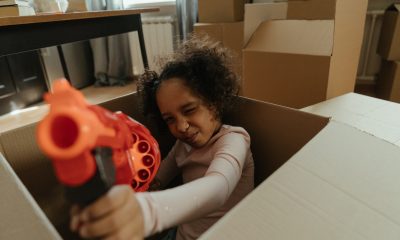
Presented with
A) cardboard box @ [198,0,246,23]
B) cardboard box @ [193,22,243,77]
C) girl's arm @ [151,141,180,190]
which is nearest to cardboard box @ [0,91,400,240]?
girl's arm @ [151,141,180,190]

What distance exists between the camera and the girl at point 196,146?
1.16ft

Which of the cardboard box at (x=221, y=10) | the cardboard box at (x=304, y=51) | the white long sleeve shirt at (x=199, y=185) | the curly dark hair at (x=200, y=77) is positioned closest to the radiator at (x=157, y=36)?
the cardboard box at (x=221, y=10)

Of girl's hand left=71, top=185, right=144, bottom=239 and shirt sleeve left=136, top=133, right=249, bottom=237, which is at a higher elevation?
girl's hand left=71, top=185, right=144, bottom=239

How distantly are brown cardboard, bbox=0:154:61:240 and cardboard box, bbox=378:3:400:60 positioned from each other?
68.9 inches

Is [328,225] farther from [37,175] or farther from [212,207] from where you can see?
[37,175]

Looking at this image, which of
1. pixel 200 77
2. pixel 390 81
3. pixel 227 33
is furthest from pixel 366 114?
pixel 227 33

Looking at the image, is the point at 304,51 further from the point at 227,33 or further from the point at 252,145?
the point at 227,33

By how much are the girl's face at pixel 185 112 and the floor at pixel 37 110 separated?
1.06m

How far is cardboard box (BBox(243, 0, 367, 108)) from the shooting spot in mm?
1019

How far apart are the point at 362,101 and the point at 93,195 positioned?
808 mm

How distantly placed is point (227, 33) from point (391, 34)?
0.86 m

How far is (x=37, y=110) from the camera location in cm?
216

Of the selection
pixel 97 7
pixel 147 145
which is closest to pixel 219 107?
pixel 147 145

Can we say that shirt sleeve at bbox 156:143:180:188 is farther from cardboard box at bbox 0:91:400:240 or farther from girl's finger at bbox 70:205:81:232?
girl's finger at bbox 70:205:81:232
